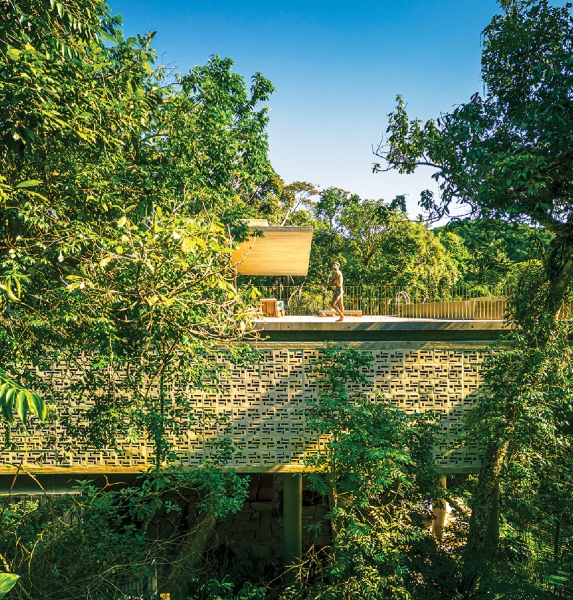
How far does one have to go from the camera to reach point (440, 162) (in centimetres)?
455

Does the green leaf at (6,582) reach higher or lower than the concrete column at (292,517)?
higher

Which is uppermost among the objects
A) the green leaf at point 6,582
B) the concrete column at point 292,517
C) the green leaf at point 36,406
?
the green leaf at point 36,406

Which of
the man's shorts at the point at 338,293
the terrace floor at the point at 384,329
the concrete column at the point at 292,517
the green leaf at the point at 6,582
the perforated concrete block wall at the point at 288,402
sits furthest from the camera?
the man's shorts at the point at 338,293

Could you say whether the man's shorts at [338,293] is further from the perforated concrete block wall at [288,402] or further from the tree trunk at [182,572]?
the tree trunk at [182,572]

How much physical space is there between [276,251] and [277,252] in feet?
0.42

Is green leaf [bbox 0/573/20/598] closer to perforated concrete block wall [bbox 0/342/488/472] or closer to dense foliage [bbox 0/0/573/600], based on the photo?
dense foliage [bbox 0/0/573/600]

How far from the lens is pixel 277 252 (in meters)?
9.37

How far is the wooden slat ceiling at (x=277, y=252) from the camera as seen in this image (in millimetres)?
7570

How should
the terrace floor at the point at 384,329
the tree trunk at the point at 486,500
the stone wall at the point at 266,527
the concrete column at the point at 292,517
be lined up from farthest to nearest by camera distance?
the stone wall at the point at 266,527 < the concrete column at the point at 292,517 < the terrace floor at the point at 384,329 < the tree trunk at the point at 486,500

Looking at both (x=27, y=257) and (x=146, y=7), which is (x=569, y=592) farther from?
(x=146, y=7)

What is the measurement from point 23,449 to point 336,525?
3.84 metres

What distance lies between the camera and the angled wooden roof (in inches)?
296

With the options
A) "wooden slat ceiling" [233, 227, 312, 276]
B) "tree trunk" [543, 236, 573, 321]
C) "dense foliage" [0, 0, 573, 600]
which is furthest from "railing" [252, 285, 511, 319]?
"tree trunk" [543, 236, 573, 321]

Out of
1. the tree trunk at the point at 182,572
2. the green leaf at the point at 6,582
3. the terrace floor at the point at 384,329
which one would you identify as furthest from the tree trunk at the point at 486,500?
the green leaf at the point at 6,582
